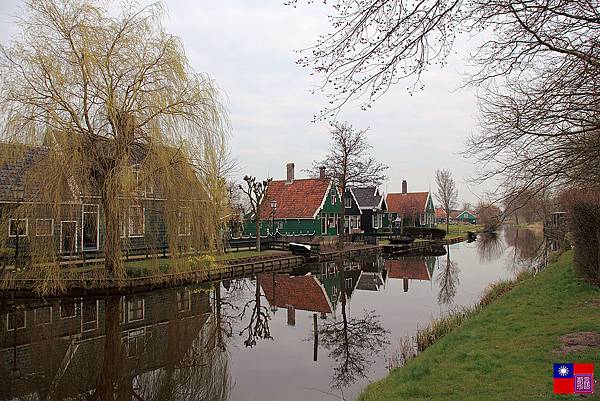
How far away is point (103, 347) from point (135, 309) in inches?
137

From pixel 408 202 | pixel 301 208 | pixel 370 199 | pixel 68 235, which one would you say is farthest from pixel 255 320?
pixel 408 202

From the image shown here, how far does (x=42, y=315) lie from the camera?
12398 millimetres

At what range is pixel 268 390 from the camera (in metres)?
7.75

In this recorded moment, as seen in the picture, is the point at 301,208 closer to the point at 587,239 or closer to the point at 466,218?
the point at 587,239

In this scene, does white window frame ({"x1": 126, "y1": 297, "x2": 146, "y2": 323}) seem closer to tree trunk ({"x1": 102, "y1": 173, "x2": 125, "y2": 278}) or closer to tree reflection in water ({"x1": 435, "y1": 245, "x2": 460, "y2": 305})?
tree trunk ({"x1": 102, "y1": 173, "x2": 125, "y2": 278})

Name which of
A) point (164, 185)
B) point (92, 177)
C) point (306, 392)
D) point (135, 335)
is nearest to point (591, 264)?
point (306, 392)

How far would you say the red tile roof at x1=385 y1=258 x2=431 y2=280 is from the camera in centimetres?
2175

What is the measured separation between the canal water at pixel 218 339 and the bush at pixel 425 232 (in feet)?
85.9

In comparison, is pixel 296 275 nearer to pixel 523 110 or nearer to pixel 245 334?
pixel 245 334

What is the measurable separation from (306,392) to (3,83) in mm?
13125

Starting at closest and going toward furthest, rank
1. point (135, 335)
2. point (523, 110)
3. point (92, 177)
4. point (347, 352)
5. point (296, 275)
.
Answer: point (523, 110)
point (347, 352)
point (135, 335)
point (92, 177)
point (296, 275)

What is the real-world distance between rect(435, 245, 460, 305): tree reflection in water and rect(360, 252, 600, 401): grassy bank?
17.0 ft

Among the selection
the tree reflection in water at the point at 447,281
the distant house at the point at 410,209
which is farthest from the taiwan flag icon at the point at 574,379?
the distant house at the point at 410,209

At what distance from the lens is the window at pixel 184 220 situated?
52.0 ft
